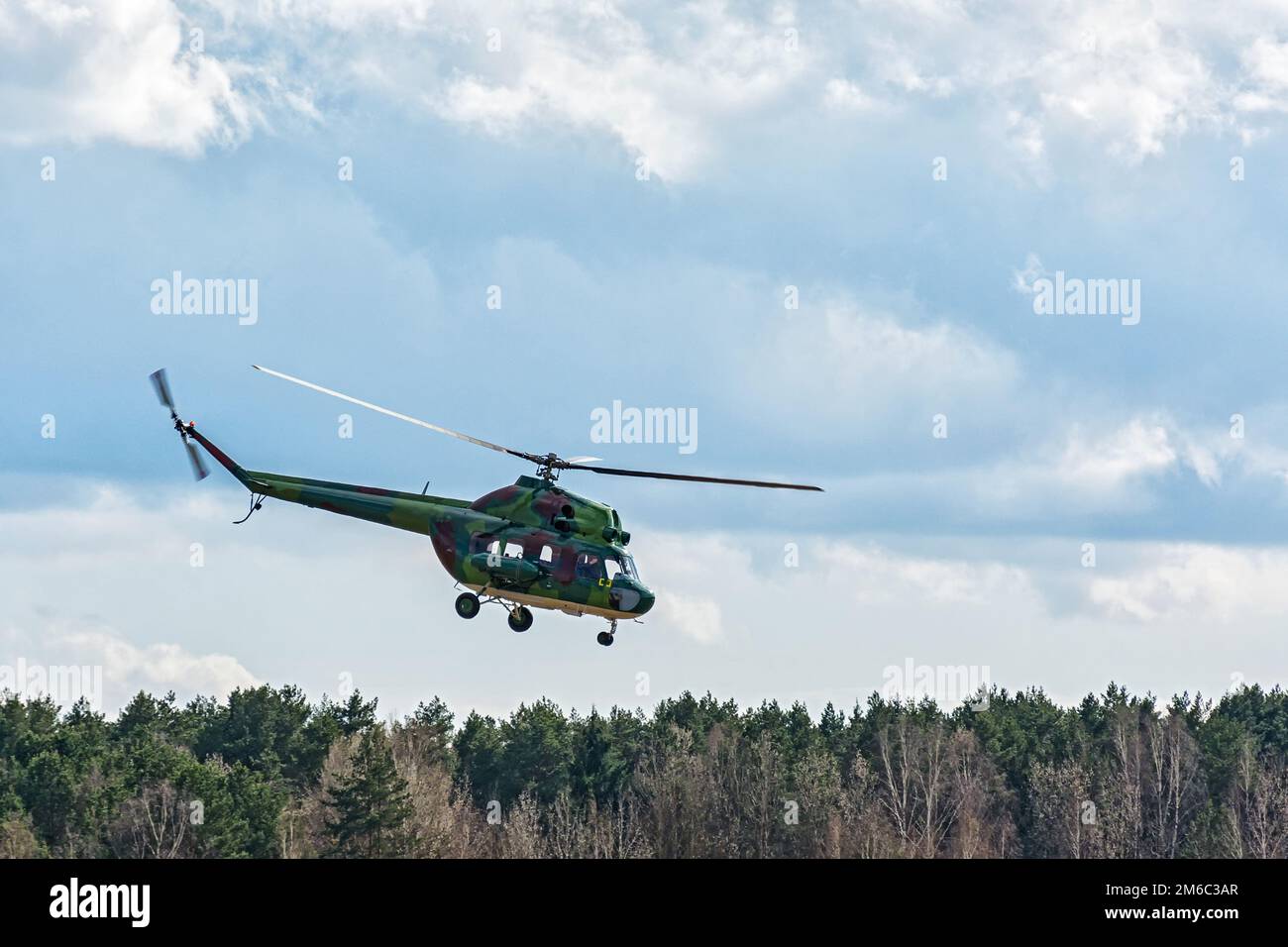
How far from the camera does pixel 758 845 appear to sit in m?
116

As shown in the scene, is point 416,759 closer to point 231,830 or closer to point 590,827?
point 590,827

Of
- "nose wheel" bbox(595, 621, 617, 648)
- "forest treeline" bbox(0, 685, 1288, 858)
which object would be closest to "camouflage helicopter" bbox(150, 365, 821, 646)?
"nose wheel" bbox(595, 621, 617, 648)

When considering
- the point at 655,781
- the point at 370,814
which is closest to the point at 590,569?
the point at 370,814

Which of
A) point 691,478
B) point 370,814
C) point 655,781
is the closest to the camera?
point 691,478

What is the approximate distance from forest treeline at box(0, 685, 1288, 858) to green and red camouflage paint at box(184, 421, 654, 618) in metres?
49.1

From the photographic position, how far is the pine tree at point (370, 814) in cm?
10306

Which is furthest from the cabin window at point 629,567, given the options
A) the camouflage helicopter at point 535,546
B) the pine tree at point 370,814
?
the pine tree at point 370,814

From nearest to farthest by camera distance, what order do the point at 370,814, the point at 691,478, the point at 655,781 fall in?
the point at 691,478
the point at 370,814
the point at 655,781

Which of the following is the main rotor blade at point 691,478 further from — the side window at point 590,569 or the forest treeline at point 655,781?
the forest treeline at point 655,781

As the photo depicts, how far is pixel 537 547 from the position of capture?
55031 millimetres

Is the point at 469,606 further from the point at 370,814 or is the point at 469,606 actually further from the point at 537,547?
the point at 370,814

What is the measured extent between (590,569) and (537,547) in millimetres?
1696

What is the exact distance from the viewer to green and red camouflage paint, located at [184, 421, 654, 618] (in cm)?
5456
